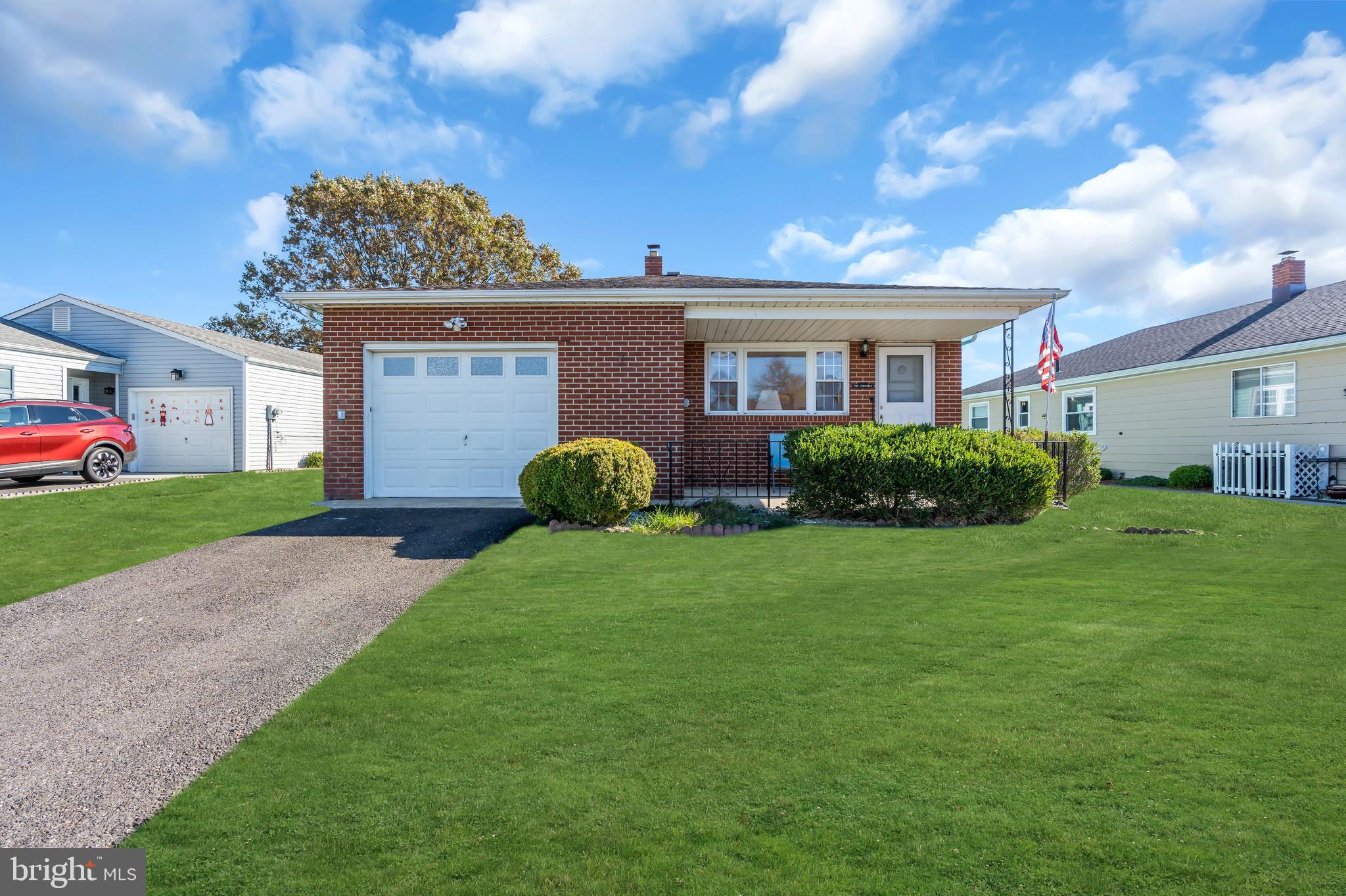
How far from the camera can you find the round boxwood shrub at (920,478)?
8.38m

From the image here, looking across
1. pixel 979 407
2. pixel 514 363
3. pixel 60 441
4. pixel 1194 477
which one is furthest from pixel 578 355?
pixel 979 407

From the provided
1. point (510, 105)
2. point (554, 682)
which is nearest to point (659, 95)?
point (510, 105)

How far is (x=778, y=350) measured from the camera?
1263 centimetres

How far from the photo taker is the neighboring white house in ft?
60.3

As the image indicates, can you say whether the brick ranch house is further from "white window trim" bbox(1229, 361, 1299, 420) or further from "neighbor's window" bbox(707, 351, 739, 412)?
"white window trim" bbox(1229, 361, 1299, 420)

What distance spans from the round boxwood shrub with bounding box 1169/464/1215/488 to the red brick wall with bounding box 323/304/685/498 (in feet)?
41.7

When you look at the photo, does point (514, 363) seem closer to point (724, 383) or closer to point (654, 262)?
point (724, 383)

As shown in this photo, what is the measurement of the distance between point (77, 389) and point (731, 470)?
19.0 metres

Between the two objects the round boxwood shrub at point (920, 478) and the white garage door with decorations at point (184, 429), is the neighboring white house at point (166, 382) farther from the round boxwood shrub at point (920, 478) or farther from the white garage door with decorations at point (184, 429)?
the round boxwood shrub at point (920, 478)

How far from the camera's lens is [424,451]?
10.5m

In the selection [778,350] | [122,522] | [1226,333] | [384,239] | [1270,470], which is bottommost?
[122,522]

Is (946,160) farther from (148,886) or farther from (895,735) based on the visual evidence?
(148,886)

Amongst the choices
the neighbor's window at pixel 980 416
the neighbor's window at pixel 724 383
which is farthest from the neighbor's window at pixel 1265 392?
the neighbor's window at pixel 724 383

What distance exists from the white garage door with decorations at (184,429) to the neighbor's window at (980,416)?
24.5m
